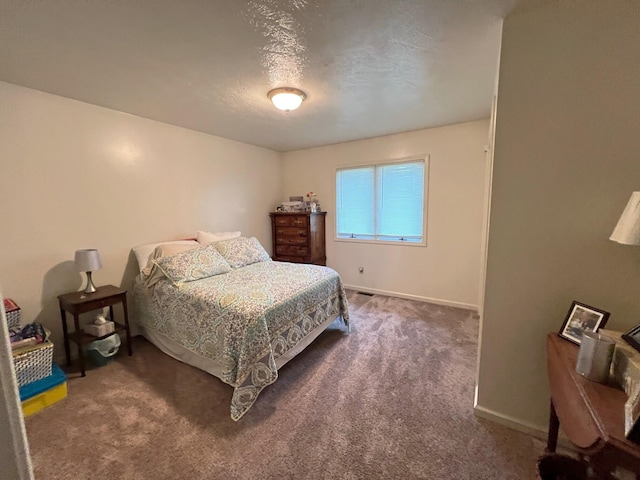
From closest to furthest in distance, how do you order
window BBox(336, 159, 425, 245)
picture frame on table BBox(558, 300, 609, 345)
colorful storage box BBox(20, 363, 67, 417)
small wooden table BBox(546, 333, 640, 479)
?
1. small wooden table BBox(546, 333, 640, 479)
2. picture frame on table BBox(558, 300, 609, 345)
3. colorful storage box BBox(20, 363, 67, 417)
4. window BBox(336, 159, 425, 245)

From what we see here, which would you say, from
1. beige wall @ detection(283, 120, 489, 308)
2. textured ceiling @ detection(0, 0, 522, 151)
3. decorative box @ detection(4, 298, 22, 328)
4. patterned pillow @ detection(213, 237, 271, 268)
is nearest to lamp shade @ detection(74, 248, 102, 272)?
decorative box @ detection(4, 298, 22, 328)

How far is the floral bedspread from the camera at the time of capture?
5.96ft

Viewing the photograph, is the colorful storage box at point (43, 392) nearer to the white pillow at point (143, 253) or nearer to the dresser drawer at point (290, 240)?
the white pillow at point (143, 253)

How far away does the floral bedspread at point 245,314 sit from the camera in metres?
1.82

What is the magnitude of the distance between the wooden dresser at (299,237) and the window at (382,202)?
347 mm

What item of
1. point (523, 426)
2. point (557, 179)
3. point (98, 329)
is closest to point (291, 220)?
point (98, 329)

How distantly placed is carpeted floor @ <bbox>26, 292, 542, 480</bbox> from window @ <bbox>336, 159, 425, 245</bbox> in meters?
1.82

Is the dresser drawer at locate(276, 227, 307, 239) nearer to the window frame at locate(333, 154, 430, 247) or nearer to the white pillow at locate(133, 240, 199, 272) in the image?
the window frame at locate(333, 154, 430, 247)

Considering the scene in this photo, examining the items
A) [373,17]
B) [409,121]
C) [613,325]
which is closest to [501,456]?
[613,325]

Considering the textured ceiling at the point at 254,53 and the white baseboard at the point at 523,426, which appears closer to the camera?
the textured ceiling at the point at 254,53

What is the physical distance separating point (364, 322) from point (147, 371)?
216 cm

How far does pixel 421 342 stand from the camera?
2.64m

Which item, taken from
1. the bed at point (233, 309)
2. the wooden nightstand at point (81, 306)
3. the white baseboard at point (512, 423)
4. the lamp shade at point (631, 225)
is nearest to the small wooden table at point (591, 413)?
the white baseboard at point (512, 423)

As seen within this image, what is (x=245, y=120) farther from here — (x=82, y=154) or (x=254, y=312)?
(x=254, y=312)
